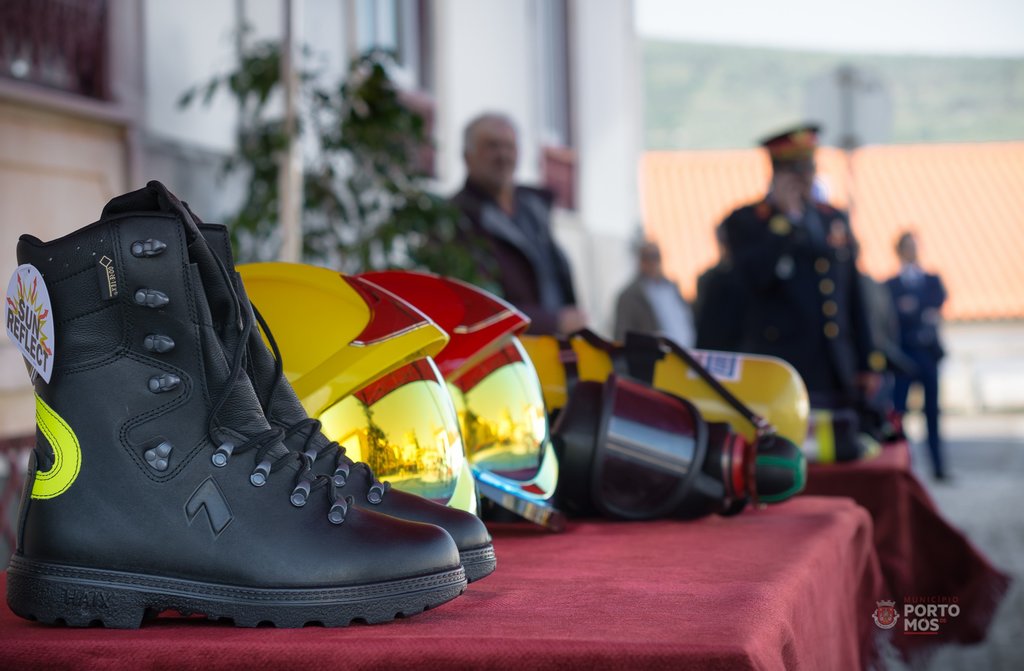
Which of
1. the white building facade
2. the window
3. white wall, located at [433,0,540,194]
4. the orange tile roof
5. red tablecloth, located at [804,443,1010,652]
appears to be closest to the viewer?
red tablecloth, located at [804,443,1010,652]

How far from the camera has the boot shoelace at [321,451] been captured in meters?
1.07

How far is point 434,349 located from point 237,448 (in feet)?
0.94

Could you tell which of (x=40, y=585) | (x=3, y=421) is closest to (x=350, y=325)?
(x=40, y=585)

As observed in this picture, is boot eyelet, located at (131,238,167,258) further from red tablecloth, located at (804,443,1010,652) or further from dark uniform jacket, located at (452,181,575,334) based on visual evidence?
dark uniform jacket, located at (452,181,575,334)

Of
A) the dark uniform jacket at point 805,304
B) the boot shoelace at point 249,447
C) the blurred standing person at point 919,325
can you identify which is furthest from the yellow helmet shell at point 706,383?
the blurred standing person at point 919,325

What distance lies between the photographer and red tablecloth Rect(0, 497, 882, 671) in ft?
2.85

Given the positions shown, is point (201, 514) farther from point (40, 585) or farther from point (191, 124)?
point (191, 124)

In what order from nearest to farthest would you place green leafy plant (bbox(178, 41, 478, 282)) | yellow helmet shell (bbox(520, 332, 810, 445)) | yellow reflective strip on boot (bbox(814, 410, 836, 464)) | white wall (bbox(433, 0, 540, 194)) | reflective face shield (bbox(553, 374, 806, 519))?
1. reflective face shield (bbox(553, 374, 806, 519))
2. yellow helmet shell (bbox(520, 332, 810, 445))
3. yellow reflective strip on boot (bbox(814, 410, 836, 464))
4. green leafy plant (bbox(178, 41, 478, 282))
5. white wall (bbox(433, 0, 540, 194))

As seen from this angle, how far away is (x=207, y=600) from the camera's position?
101cm

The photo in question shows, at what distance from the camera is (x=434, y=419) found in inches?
49.3

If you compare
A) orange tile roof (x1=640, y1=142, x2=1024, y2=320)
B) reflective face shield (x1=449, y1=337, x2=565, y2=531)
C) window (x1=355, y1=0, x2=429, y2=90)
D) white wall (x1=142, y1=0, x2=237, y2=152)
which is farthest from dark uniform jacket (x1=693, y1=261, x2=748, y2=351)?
orange tile roof (x1=640, y1=142, x2=1024, y2=320)

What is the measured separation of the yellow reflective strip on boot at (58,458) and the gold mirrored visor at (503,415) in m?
0.50

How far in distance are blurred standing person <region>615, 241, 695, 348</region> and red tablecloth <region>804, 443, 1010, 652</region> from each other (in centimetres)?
465

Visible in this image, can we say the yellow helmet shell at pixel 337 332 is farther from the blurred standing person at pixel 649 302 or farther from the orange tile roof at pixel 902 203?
the orange tile roof at pixel 902 203
